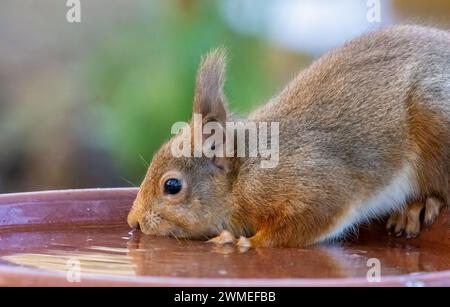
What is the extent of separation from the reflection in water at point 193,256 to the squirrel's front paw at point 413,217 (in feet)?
0.16

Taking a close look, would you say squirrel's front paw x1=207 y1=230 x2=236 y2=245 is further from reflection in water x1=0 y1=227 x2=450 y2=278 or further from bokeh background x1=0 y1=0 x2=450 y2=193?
bokeh background x1=0 y1=0 x2=450 y2=193

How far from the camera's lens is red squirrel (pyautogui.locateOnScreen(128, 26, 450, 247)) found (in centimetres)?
194

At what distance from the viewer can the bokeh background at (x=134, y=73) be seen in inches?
159

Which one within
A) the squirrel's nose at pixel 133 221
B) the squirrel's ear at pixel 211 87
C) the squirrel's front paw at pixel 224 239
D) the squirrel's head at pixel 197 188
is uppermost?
the squirrel's ear at pixel 211 87

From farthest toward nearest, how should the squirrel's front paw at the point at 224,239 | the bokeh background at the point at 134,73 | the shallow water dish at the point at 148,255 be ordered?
the bokeh background at the point at 134,73 → the squirrel's front paw at the point at 224,239 → the shallow water dish at the point at 148,255

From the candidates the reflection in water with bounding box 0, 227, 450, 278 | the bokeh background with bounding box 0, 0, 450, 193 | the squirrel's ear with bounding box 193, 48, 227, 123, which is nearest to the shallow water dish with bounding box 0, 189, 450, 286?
the reflection in water with bounding box 0, 227, 450, 278

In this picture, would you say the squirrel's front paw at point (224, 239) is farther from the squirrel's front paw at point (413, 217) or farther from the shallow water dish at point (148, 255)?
the squirrel's front paw at point (413, 217)

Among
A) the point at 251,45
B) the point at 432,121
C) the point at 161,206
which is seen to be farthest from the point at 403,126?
the point at 251,45

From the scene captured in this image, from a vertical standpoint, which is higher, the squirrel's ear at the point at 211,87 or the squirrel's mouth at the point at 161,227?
the squirrel's ear at the point at 211,87

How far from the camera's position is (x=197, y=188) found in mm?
2029

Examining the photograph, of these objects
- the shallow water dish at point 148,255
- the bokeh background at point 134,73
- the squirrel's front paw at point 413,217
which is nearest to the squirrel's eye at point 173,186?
the shallow water dish at point 148,255

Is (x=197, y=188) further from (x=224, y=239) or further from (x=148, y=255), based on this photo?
(x=148, y=255)

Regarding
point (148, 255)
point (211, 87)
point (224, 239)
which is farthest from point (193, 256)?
point (211, 87)
